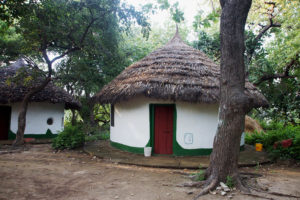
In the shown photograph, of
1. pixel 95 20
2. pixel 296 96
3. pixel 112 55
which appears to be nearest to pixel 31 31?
pixel 95 20

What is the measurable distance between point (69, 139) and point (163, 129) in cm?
408

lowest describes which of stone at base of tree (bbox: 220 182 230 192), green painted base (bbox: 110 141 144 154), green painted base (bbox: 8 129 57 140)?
stone at base of tree (bbox: 220 182 230 192)

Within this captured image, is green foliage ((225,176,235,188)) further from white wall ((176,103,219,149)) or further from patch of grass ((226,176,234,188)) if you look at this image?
white wall ((176,103,219,149))

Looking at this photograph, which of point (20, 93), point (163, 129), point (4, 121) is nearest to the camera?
point (163, 129)

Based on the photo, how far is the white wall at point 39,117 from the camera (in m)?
12.7

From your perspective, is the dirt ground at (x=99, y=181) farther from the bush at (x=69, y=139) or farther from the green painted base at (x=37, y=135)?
the green painted base at (x=37, y=135)

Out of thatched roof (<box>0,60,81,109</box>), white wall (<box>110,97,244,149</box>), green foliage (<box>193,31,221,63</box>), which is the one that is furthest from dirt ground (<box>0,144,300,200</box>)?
green foliage (<box>193,31,221,63</box>)

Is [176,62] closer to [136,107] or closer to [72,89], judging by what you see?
[136,107]

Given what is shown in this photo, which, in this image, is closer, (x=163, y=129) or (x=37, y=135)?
(x=163, y=129)

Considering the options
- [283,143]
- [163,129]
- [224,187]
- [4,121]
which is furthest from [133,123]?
[4,121]

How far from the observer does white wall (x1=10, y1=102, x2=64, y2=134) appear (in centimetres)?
1273

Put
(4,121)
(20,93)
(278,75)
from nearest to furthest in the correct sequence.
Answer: (20,93), (4,121), (278,75)

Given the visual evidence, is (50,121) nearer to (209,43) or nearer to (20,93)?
(20,93)

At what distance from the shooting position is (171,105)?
27.9 feet
